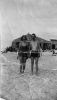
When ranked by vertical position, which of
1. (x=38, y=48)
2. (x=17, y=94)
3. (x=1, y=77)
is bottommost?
(x=17, y=94)

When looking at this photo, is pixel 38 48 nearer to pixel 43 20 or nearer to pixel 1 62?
pixel 43 20

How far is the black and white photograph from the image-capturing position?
5.48 ft

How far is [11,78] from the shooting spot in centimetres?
199

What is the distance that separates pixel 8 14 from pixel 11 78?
665 millimetres

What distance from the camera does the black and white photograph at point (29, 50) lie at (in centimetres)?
167

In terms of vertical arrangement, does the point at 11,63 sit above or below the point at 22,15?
below

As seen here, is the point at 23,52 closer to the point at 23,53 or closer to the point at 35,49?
the point at 23,53

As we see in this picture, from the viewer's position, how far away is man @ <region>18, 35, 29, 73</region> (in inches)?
67.5

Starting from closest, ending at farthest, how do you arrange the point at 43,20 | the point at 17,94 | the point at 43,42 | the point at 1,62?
1. the point at 43,42
2. the point at 43,20
3. the point at 17,94
4. the point at 1,62

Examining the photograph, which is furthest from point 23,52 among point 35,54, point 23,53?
point 35,54

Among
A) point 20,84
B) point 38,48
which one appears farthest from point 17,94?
point 38,48

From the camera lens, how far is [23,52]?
1790mm

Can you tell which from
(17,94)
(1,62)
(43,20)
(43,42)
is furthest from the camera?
(1,62)

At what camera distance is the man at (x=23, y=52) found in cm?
171
